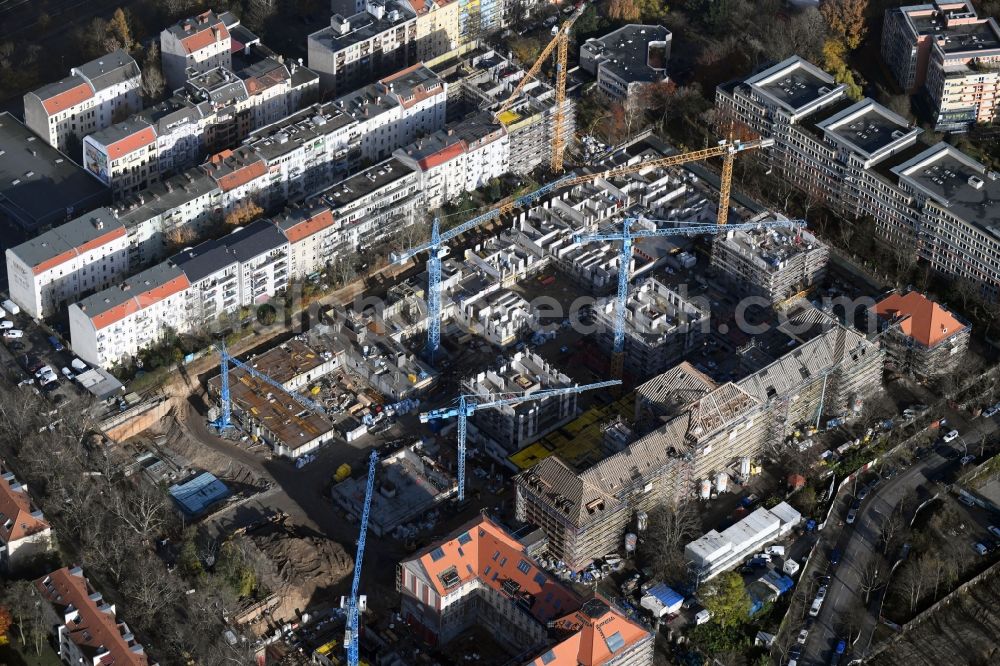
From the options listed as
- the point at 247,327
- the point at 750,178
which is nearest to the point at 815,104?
the point at 750,178

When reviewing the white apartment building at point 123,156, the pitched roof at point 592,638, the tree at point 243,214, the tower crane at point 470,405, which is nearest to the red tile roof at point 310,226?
the tree at point 243,214

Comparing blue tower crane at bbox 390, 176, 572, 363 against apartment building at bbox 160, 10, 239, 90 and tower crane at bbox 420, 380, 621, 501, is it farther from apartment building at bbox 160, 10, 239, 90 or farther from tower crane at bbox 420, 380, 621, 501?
apartment building at bbox 160, 10, 239, 90

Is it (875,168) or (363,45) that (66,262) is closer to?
(363,45)

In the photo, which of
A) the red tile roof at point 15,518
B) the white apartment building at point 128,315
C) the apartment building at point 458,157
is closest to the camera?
the red tile roof at point 15,518

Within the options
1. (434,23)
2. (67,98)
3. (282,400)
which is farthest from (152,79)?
(282,400)

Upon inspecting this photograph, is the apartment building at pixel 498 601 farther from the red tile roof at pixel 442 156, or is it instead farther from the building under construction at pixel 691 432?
the red tile roof at pixel 442 156

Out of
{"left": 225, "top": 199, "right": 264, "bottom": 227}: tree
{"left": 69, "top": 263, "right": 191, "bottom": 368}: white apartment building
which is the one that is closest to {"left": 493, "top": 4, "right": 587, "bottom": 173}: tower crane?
{"left": 225, "top": 199, "right": 264, "bottom": 227}: tree

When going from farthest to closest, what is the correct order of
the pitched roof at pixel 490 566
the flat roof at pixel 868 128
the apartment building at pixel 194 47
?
the apartment building at pixel 194 47, the flat roof at pixel 868 128, the pitched roof at pixel 490 566
